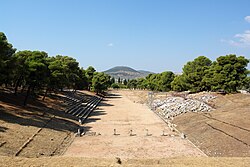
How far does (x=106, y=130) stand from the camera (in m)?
27.6

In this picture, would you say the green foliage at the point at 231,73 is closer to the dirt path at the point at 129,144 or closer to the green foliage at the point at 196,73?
the green foliage at the point at 196,73

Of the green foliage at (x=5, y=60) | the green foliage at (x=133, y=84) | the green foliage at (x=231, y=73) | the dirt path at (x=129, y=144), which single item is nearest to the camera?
the dirt path at (x=129, y=144)

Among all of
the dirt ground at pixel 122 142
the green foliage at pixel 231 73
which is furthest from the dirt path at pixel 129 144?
the green foliage at pixel 231 73

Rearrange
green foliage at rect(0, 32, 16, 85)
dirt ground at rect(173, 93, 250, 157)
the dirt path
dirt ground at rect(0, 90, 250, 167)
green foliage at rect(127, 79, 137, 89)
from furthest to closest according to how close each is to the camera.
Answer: green foliage at rect(127, 79, 137, 89) < green foliage at rect(0, 32, 16, 85) < dirt ground at rect(173, 93, 250, 157) < the dirt path < dirt ground at rect(0, 90, 250, 167)

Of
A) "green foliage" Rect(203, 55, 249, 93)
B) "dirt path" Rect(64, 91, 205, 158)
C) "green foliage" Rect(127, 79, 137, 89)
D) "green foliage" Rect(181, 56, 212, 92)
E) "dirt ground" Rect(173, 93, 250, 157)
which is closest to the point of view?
"dirt path" Rect(64, 91, 205, 158)

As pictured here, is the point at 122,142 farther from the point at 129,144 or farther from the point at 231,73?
the point at 231,73

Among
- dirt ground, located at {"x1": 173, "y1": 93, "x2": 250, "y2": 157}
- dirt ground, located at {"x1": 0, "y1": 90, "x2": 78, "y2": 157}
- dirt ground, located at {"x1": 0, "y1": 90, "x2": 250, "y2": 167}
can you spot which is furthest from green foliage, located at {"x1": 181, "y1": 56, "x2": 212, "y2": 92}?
dirt ground, located at {"x1": 0, "y1": 90, "x2": 78, "y2": 157}

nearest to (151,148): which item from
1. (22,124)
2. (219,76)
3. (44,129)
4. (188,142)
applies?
(188,142)

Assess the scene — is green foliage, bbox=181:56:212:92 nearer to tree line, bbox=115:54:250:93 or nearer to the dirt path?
tree line, bbox=115:54:250:93

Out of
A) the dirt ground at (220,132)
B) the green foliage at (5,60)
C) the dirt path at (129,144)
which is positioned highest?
the green foliage at (5,60)

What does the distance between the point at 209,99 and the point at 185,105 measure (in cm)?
707

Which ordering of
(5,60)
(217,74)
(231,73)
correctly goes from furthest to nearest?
(217,74), (231,73), (5,60)

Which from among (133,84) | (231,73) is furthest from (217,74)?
(133,84)

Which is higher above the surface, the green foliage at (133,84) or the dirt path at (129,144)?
the green foliage at (133,84)
